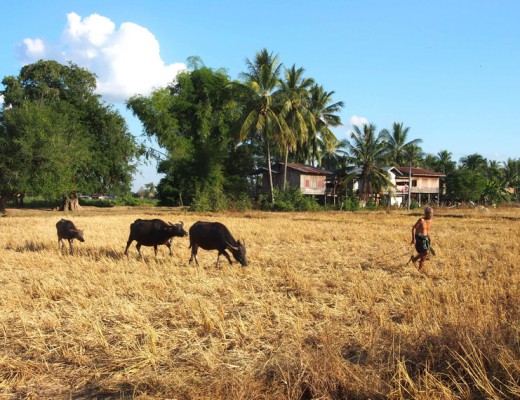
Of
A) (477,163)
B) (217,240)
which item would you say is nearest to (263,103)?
(217,240)

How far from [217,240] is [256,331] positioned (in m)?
4.83

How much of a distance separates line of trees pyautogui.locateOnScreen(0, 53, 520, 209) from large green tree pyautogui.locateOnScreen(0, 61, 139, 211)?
80 millimetres

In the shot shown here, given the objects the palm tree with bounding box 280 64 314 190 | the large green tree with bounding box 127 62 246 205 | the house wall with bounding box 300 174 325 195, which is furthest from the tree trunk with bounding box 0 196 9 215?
the house wall with bounding box 300 174 325 195

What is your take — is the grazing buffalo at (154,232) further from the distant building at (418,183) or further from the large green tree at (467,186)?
the large green tree at (467,186)

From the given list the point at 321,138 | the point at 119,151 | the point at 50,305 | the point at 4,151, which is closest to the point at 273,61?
the point at 321,138

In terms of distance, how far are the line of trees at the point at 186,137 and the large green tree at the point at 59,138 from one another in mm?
80

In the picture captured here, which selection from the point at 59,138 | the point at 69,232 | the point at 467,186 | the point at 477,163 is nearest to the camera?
the point at 69,232

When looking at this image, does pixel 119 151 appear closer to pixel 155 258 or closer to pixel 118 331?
pixel 155 258

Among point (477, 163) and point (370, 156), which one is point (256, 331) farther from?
point (477, 163)

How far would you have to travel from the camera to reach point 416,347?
415 centimetres

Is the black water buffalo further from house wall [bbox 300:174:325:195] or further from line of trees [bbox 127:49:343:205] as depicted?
house wall [bbox 300:174:325:195]

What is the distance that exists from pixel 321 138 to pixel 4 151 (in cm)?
2839

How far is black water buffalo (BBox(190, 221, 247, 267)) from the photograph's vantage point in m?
9.40

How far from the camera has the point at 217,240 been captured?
9711 millimetres
